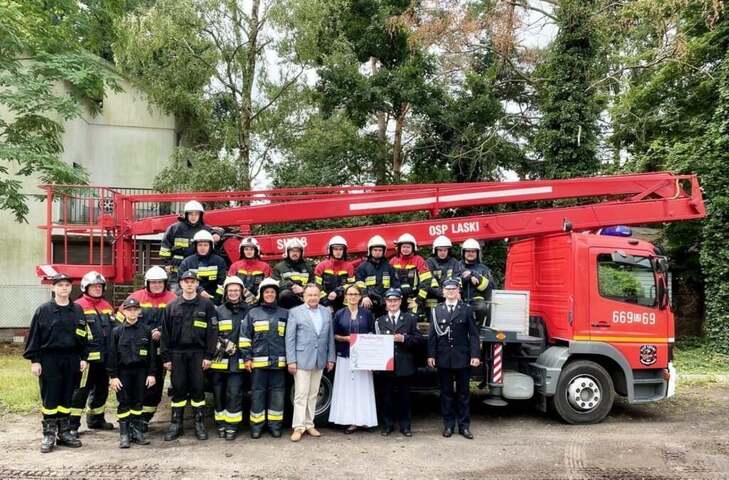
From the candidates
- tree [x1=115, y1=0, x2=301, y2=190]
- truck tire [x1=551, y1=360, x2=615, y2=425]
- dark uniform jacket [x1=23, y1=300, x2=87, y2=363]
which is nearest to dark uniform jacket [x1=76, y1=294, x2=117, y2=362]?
dark uniform jacket [x1=23, y1=300, x2=87, y2=363]

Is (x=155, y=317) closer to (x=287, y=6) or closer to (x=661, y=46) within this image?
(x=287, y=6)

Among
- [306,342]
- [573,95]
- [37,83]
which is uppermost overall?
[573,95]

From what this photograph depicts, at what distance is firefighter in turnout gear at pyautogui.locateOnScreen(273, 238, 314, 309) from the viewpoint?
679cm

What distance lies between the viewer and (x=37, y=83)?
12.0 m

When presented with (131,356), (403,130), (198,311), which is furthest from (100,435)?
(403,130)

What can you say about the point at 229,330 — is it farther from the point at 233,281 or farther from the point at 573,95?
the point at 573,95

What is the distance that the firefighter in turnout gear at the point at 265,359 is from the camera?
6.20 meters

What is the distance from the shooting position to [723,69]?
12852mm

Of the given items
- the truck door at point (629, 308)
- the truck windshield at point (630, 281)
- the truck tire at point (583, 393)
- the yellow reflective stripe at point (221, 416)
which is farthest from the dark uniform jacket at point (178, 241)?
the truck windshield at point (630, 281)

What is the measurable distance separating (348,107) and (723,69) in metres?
10.2

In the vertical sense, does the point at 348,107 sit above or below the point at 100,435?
above

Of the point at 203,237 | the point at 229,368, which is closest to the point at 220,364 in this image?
the point at 229,368

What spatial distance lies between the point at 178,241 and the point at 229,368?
1.80 m

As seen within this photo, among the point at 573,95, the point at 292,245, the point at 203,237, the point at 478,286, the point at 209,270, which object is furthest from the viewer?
the point at 573,95
